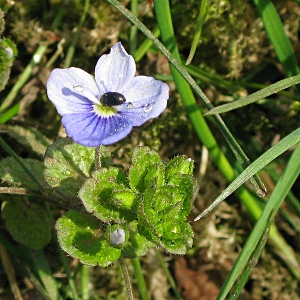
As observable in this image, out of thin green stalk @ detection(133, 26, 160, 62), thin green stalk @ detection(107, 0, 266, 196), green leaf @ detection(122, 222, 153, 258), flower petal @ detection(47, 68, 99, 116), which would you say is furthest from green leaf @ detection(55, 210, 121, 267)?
thin green stalk @ detection(133, 26, 160, 62)

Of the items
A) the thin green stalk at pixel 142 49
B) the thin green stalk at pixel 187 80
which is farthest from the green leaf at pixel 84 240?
the thin green stalk at pixel 142 49

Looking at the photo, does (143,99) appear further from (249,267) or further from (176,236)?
(249,267)

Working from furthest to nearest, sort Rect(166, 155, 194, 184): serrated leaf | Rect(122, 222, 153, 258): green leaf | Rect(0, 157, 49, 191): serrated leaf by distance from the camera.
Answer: Rect(0, 157, 49, 191): serrated leaf
Rect(122, 222, 153, 258): green leaf
Rect(166, 155, 194, 184): serrated leaf

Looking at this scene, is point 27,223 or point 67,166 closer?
point 67,166

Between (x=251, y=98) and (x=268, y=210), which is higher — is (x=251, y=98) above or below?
above

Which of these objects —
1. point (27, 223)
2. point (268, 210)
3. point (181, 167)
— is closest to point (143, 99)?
point (181, 167)

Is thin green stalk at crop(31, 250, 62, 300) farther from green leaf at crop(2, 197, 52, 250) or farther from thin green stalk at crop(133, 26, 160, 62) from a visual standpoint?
thin green stalk at crop(133, 26, 160, 62)

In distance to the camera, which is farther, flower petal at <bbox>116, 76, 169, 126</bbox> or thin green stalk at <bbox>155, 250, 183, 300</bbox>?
thin green stalk at <bbox>155, 250, 183, 300</bbox>
